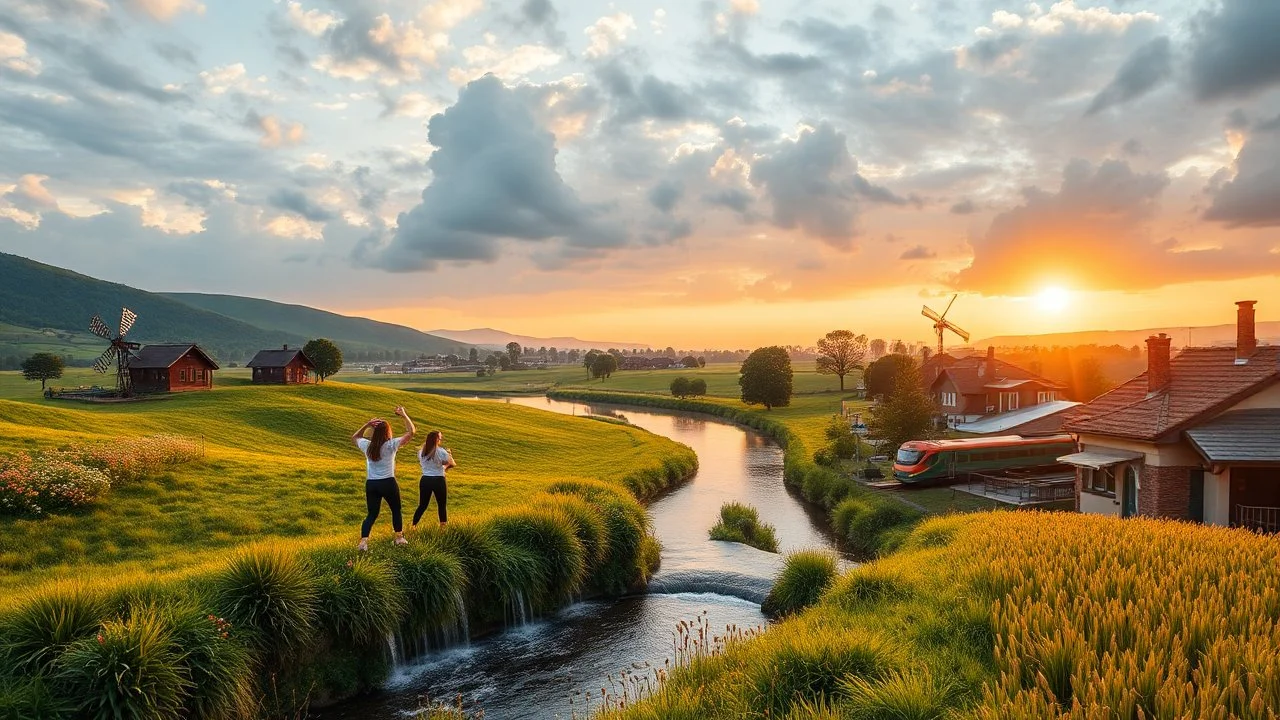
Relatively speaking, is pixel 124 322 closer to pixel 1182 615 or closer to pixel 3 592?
pixel 3 592

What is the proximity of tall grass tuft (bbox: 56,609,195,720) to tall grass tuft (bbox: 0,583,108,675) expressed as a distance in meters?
0.50

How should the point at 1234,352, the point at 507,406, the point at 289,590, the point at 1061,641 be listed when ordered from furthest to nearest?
the point at 507,406 → the point at 1234,352 → the point at 289,590 → the point at 1061,641

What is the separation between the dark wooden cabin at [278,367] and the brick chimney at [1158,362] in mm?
66350

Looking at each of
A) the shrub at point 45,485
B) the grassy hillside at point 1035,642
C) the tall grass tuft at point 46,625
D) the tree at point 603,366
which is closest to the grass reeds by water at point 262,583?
the tall grass tuft at point 46,625

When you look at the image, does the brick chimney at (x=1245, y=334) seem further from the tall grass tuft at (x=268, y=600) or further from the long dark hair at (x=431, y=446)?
the tall grass tuft at (x=268, y=600)

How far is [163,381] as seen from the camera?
5272 cm

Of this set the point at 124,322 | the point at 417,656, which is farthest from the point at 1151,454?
the point at 124,322

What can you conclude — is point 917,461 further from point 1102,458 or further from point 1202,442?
point 1202,442

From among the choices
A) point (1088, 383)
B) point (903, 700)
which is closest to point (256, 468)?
point (903, 700)

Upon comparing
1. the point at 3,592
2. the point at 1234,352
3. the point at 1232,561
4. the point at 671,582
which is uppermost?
the point at 1234,352

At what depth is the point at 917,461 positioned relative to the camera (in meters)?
35.8

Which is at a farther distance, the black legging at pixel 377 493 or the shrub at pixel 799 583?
the shrub at pixel 799 583

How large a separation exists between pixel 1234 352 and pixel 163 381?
67.0 m

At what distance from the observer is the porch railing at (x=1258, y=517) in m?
20.9
